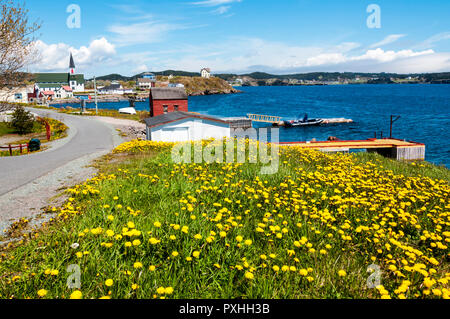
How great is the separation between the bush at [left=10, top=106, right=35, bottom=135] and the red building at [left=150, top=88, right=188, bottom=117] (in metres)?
17.8

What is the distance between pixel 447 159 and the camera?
32156 mm

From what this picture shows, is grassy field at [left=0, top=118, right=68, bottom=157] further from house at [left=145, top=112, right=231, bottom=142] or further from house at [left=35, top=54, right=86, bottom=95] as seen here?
house at [left=35, top=54, right=86, bottom=95]

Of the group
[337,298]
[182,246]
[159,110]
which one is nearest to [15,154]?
[182,246]

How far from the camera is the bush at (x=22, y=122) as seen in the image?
3475 cm

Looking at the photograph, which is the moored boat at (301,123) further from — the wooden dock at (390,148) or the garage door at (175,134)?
the garage door at (175,134)

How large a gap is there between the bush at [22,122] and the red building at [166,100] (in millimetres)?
17848

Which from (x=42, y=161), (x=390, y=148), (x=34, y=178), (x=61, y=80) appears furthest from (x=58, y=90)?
(x=390, y=148)

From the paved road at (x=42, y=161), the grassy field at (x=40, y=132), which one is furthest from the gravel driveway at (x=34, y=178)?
the grassy field at (x=40, y=132)

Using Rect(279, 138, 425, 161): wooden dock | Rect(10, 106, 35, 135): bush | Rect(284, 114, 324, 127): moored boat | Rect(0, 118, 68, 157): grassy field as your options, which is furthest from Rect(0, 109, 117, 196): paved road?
Rect(284, 114, 324, 127): moored boat

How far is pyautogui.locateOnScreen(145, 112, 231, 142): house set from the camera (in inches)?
1086

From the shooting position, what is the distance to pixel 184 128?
28984mm
